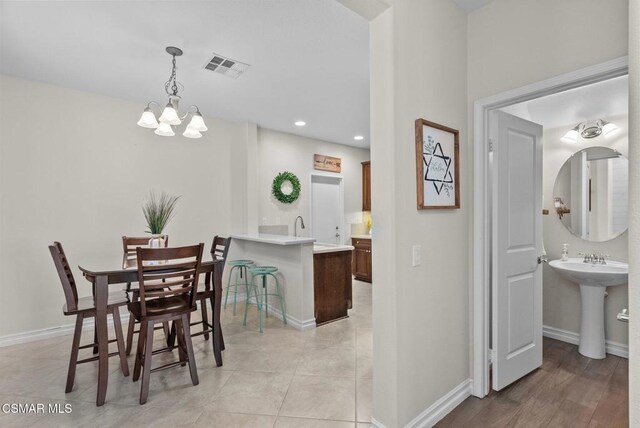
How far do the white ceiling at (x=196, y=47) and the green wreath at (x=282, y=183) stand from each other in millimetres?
1497

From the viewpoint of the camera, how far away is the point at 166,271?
218cm

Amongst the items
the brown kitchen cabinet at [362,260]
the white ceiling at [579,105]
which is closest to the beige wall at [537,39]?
the white ceiling at [579,105]

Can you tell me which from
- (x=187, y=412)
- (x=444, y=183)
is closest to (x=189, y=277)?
(x=187, y=412)

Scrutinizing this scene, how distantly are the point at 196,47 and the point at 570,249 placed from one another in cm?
401

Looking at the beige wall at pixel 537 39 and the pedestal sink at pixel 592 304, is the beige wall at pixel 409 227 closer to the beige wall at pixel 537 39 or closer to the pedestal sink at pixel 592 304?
the beige wall at pixel 537 39

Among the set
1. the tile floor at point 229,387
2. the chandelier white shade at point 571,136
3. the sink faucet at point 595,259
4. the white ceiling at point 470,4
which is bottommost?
the tile floor at point 229,387

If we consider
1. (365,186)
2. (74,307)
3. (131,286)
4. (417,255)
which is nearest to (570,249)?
(417,255)

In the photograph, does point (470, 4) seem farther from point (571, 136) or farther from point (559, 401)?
point (559, 401)

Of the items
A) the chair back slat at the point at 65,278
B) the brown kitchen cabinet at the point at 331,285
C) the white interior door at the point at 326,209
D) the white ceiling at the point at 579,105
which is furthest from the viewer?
the white interior door at the point at 326,209

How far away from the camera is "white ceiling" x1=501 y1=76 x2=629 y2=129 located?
2.38 m

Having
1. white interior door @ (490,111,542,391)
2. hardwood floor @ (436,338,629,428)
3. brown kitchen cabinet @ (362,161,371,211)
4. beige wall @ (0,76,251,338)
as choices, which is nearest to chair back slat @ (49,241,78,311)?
beige wall @ (0,76,251,338)

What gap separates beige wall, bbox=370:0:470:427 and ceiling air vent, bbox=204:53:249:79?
1.50 meters

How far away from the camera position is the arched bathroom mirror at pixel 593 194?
285cm

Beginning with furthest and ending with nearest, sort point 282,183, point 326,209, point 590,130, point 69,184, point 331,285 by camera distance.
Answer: point 326,209, point 282,183, point 331,285, point 69,184, point 590,130
